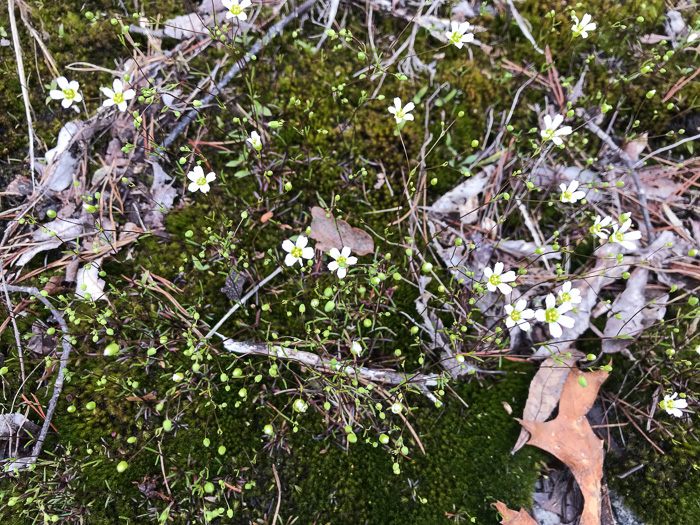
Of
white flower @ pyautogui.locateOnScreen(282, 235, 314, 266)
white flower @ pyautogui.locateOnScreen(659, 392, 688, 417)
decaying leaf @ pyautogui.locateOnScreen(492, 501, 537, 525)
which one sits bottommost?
decaying leaf @ pyautogui.locateOnScreen(492, 501, 537, 525)

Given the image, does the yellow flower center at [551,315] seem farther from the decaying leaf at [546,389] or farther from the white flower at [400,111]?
the white flower at [400,111]

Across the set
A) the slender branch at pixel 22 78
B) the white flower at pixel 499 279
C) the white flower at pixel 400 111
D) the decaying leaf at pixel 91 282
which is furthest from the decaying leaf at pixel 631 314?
the slender branch at pixel 22 78

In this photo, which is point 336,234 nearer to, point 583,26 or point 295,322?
point 295,322

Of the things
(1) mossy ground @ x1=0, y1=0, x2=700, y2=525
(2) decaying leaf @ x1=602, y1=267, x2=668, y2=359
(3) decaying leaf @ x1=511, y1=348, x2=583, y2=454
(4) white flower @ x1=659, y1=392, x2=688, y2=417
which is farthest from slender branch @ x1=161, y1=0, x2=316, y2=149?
(4) white flower @ x1=659, y1=392, x2=688, y2=417

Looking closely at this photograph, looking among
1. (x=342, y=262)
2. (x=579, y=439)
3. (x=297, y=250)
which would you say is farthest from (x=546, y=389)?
(x=297, y=250)

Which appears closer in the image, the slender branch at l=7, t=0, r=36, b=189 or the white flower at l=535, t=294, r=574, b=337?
the white flower at l=535, t=294, r=574, b=337

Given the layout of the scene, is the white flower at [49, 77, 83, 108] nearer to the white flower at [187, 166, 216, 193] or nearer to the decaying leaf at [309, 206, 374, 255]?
the white flower at [187, 166, 216, 193]
